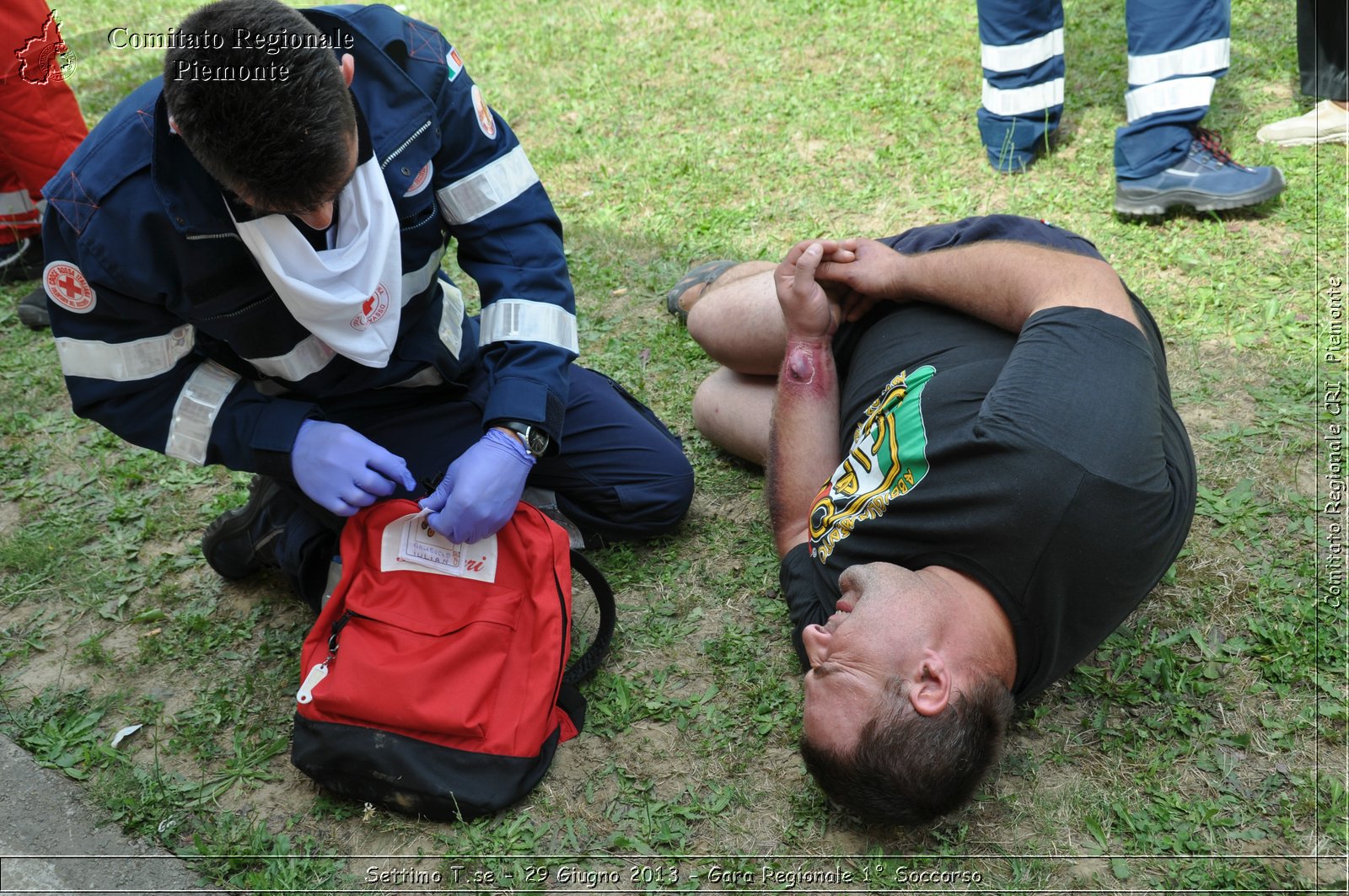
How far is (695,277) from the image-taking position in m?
3.67

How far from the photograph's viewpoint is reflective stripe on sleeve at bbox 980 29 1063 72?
406 centimetres

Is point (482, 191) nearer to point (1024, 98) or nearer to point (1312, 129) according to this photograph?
point (1024, 98)

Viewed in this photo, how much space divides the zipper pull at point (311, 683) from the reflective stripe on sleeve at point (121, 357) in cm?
75

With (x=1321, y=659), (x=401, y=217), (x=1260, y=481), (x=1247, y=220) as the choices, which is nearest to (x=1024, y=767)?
(x=1321, y=659)

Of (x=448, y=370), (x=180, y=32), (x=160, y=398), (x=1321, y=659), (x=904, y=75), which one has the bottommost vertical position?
(x=1321, y=659)

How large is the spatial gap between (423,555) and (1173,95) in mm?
3169

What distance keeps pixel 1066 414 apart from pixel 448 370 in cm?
152

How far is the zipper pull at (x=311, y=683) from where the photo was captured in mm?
2170

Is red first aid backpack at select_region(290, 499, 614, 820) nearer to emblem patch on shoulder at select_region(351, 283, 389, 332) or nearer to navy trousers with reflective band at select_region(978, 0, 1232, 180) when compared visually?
emblem patch on shoulder at select_region(351, 283, 389, 332)

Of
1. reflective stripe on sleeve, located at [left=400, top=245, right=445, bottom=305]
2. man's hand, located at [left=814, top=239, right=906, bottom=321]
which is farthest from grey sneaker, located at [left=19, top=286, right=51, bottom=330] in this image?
man's hand, located at [left=814, top=239, right=906, bottom=321]

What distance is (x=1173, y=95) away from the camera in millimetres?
3691

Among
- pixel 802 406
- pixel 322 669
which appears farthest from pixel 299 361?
pixel 802 406

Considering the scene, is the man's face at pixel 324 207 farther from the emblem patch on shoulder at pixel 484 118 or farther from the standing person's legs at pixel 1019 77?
the standing person's legs at pixel 1019 77

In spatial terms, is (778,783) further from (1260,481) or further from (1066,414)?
(1260,481)
